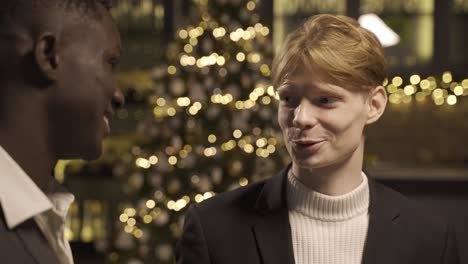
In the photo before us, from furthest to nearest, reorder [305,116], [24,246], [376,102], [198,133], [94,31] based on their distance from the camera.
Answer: [198,133] < [376,102] < [305,116] < [94,31] < [24,246]

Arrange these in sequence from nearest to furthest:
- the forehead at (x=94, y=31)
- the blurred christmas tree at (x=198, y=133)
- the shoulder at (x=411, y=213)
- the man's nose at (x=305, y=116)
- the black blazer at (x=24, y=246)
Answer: the black blazer at (x=24, y=246)
the forehead at (x=94, y=31)
the man's nose at (x=305, y=116)
the shoulder at (x=411, y=213)
the blurred christmas tree at (x=198, y=133)

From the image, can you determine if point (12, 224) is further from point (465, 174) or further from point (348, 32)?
point (465, 174)

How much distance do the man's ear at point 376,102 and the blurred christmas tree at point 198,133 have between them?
125 inches

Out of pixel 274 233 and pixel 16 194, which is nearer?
pixel 16 194

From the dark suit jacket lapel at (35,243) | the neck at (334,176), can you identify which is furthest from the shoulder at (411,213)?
the dark suit jacket lapel at (35,243)

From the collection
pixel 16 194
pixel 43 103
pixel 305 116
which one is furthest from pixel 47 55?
pixel 305 116

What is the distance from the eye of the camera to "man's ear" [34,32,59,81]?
112 centimetres

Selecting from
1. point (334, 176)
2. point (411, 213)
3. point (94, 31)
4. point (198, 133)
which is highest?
point (94, 31)

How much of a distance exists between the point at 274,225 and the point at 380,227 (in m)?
0.22

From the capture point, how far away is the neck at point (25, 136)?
1.12m

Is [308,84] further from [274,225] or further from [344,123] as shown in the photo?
[274,225]

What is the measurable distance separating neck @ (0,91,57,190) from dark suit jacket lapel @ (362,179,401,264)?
91cm

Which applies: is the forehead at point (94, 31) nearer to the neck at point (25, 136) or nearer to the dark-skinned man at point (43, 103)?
the dark-skinned man at point (43, 103)

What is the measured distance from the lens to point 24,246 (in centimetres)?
109
